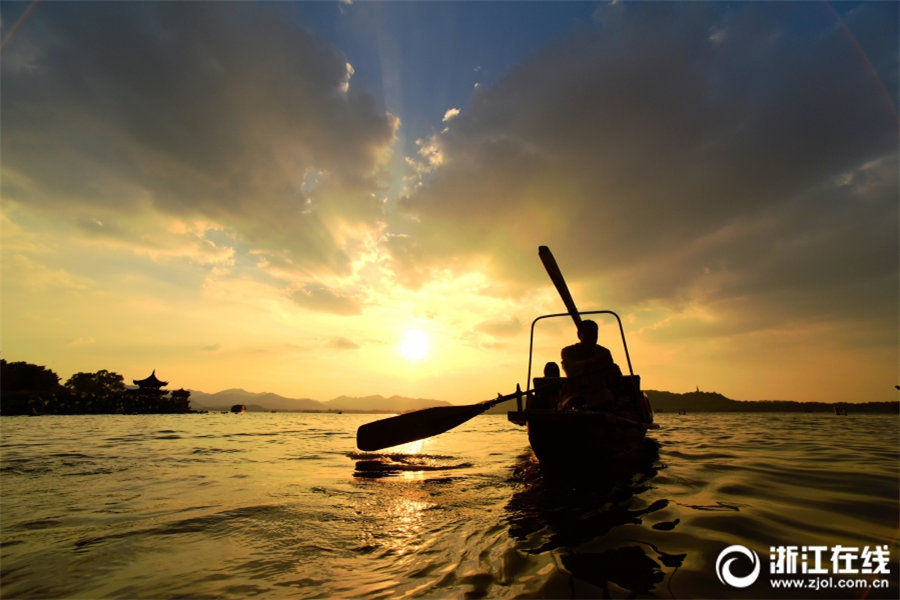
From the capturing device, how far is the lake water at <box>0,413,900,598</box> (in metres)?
2.82

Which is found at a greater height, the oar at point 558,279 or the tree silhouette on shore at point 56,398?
the oar at point 558,279

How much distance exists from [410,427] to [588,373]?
4261 millimetres

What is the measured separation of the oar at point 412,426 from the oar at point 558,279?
9.06ft

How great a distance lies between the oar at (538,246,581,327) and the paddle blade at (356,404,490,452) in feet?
10.6

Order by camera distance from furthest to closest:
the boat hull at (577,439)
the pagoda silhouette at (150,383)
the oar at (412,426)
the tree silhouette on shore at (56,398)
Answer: the pagoda silhouette at (150,383)
the tree silhouette on shore at (56,398)
the oar at (412,426)
the boat hull at (577,439)

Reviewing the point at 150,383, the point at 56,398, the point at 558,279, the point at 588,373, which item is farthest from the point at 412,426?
the point at 150,383

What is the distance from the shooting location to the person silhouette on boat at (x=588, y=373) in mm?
7391

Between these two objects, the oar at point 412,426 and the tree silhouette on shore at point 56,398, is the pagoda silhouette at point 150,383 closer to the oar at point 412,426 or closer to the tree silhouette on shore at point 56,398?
the tree silhouette on shore at point 56,398

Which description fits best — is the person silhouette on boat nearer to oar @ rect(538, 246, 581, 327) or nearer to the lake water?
oar @ rect(538, 246, 581, 327)

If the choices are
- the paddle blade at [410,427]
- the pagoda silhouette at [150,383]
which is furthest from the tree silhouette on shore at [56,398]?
the paddle blade at [410,427]

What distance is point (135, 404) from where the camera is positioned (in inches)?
2255

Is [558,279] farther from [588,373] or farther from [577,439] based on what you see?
[577,439]

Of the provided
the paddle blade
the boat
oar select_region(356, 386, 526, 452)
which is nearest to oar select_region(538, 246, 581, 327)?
the boat

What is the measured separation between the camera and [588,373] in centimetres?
768
